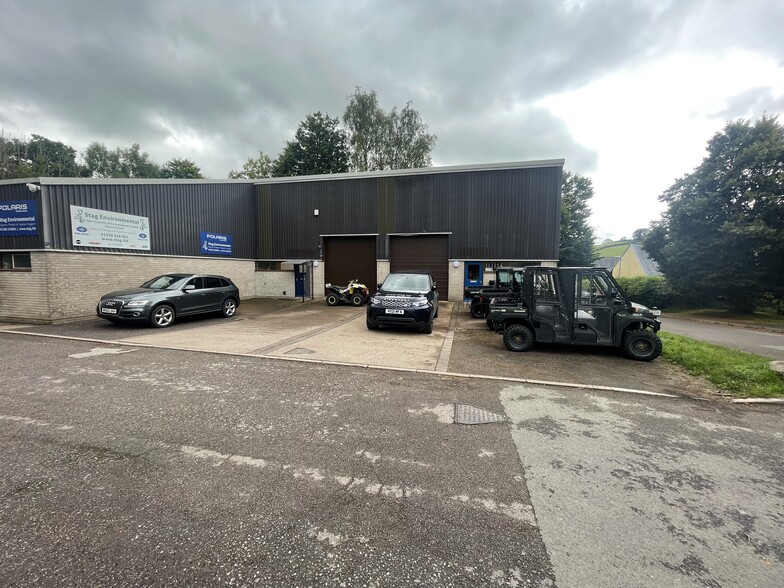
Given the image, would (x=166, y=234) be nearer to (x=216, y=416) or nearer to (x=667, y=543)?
(x=216, y=416)

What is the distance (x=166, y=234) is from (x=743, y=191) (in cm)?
2833

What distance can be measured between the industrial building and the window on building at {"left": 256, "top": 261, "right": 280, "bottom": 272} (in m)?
0.06

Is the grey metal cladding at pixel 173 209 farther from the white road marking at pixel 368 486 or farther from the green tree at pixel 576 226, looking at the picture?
the green tree at pixel 576 226

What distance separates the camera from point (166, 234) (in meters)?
13.9

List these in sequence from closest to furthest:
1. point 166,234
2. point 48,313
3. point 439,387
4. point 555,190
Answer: point 439,387, point 48,313, point 166,234, point 555,190

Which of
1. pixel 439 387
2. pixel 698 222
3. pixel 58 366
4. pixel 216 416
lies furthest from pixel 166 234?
pixel 698 222

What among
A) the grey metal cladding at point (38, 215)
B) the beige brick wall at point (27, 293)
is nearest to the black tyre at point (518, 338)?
the beige brick wall at point (27, 293)

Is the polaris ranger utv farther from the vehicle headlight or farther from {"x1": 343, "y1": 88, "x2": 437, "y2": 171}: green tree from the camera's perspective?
{"x1": 343, "y1": 88, "x2": 437, "y2": 171}: green tree

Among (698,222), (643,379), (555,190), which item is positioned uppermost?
(555,190)

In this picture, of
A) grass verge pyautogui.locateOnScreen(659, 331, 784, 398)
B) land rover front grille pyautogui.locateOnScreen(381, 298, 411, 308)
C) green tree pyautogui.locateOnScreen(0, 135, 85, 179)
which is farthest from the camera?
green tree pyautogui.locateOnScreen(0, 135, 85, 179)

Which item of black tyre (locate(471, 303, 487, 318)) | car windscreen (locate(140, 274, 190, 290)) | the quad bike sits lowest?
black tyre (locate(471, 303, 487, 318))

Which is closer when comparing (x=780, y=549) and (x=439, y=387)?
(x=780, y=549)

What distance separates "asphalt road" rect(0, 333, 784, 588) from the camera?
5.89 ft

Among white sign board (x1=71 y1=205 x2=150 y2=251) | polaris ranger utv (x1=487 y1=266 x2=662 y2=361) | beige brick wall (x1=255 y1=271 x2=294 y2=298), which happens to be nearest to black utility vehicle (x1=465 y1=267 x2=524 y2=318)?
polaris ranger utv (x1=487 y1=266 x2=662 y2=361)
